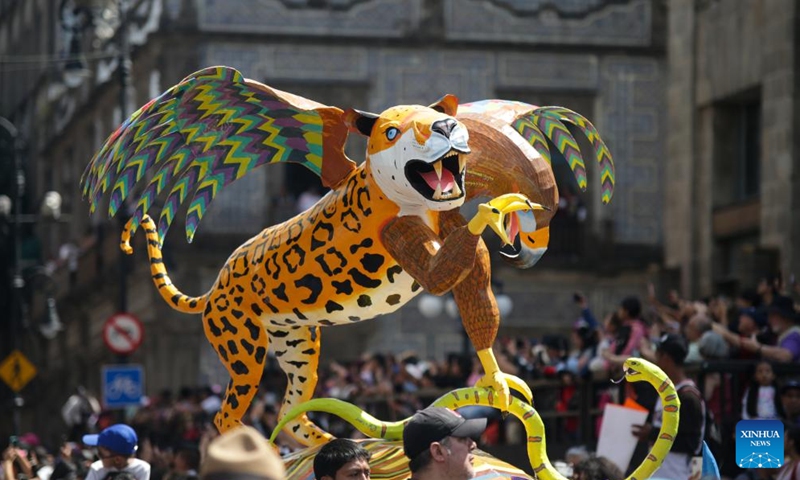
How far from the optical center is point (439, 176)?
927 centimetres

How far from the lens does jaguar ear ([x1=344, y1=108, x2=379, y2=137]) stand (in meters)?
9.62

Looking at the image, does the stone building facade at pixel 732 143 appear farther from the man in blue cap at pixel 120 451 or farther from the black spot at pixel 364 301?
the black spot at pixel 364 301

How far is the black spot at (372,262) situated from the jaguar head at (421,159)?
320 mm

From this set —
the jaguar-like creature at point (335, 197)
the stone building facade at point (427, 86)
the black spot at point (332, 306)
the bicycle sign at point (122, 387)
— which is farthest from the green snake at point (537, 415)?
the stone building facade at point (427, 86)

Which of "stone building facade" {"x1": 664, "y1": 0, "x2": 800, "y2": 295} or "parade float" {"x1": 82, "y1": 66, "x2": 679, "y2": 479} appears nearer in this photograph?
"parade float" {"x1": 82, "y1": 66, "x2": 679, "y2": 479}

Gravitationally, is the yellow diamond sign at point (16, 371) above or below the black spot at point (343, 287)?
below

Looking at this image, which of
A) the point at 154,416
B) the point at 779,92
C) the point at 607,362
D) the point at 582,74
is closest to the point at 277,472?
the point at 607,362

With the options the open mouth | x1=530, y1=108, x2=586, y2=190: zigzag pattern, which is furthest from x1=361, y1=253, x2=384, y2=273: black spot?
x1=530, y1=108, x2=586, y2=190: zigzag pattern

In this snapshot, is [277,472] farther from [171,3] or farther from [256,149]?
[171,3]

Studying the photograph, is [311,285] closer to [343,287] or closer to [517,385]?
[343,287]

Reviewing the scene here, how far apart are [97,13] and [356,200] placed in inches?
658

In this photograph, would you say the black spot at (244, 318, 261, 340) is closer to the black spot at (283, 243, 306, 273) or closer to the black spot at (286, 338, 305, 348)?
the black spot at (286, 338, 305, 348)

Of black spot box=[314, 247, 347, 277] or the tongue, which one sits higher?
the tongue

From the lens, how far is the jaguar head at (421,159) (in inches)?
363
